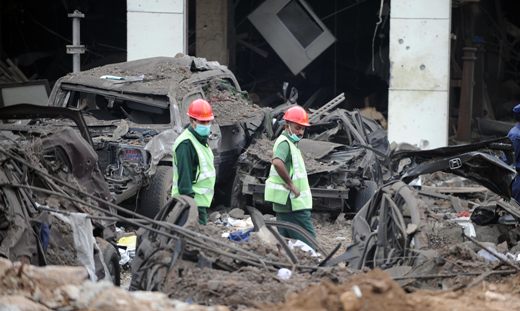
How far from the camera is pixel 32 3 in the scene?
937 inches

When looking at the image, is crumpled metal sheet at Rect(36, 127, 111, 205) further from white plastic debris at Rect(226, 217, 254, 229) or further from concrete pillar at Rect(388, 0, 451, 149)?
concrete pillar at Rect(388, 0, 451, 149)

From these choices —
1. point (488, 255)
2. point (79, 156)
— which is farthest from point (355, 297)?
point (79, 156)

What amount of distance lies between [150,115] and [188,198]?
5.40 meters

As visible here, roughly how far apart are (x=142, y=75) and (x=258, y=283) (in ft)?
24.2

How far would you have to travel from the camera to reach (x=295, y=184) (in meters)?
9.51

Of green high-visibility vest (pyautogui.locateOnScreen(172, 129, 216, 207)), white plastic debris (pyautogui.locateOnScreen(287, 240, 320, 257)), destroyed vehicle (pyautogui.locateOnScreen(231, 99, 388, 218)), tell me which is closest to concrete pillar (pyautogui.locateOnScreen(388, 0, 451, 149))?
destroyed vehicle (pyautogui.locateOnScreen(231, 99, 388, 218))

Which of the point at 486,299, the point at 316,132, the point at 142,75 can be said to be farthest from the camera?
the point at 316,132

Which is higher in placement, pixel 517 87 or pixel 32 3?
pixel 32 3

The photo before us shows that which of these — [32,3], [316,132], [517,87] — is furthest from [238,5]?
[316,132]

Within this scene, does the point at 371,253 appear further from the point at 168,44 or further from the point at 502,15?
the point at 502,15

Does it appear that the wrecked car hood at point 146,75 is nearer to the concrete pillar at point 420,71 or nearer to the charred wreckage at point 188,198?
the charred wreckage at point 188,198

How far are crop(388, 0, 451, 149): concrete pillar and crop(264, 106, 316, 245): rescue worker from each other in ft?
27.3

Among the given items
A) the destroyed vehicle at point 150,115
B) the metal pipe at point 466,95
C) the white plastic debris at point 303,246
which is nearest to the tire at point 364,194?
the destroyed vehicle at point 150,115

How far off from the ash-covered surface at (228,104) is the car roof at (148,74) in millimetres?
195
